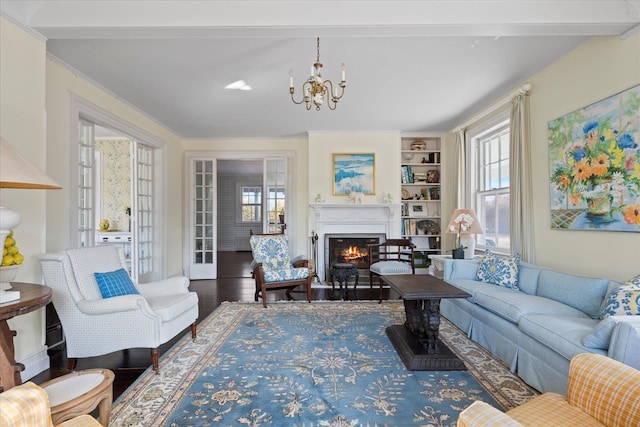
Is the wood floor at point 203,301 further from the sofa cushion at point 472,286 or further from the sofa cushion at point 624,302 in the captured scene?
the sofa cushion at point 624,302

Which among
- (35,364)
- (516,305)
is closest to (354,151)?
(516,305)

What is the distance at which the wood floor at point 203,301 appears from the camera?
96.3 inches

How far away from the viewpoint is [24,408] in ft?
3.00

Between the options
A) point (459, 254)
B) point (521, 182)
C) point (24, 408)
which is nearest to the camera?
point (24, 408)

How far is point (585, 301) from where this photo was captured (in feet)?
7.93

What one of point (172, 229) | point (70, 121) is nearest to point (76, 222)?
point (70, 121)

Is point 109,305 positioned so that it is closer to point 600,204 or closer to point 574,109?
point 600,204

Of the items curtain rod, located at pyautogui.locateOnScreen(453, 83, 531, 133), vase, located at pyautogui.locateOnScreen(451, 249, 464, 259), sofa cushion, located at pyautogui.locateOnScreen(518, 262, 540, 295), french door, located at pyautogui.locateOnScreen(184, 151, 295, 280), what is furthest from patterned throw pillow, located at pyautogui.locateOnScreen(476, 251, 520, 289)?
french door, located at pyautogui.locateOnScreen(184, 151, 295, 280)

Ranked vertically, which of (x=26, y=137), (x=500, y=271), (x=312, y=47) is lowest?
(x=500, y=271)

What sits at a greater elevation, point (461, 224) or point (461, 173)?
point (461, 173)

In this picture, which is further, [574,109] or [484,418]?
[574,109]

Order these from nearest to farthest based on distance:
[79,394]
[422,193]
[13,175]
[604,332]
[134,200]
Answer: [79,394] < [13,175] < [604,332] < [134,200] < [422,193]

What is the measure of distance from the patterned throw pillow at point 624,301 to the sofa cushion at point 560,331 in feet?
0.49

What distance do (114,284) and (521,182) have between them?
427 centimetres
